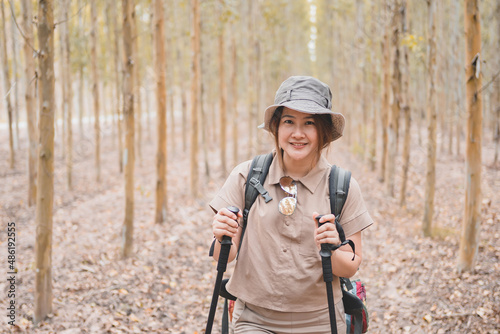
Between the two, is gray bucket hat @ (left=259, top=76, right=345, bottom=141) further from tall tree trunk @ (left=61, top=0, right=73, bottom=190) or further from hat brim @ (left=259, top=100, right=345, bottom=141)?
tall tree trunk @ (left=61, top=0, right=73, bottom=190)

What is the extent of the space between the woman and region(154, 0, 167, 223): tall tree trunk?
233 inches

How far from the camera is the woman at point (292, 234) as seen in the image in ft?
6.84

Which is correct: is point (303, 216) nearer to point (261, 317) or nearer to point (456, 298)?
point (261, 317)

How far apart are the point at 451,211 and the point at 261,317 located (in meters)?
7.87

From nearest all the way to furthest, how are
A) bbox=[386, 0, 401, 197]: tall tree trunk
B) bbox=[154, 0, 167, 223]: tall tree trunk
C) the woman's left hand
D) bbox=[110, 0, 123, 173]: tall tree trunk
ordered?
the woman's left hand, bbox=[154, 0, 167, 223]: tall tree trunk, bbox=[386, 0, 401, 197]: tall tree trunk, bbox=[110, 0, 123, 173]: tall tree trunk

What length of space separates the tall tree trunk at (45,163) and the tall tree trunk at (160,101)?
3.88 m

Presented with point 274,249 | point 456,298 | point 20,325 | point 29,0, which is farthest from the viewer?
point 29,0

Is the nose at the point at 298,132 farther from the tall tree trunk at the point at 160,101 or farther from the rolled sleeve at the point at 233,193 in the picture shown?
the tall tree trunk at the point at 160,101

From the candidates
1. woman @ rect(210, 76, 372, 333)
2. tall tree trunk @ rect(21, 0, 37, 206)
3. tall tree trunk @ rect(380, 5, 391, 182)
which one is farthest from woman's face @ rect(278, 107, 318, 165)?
tall tree trunk @ rect(380, 5, 391, 182)

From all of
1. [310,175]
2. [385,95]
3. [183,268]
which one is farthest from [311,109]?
[385,95]

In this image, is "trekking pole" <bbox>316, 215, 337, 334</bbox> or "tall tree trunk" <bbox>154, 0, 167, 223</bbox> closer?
"trekking pole" <bbox>316, 215, 337, 334</bbox>

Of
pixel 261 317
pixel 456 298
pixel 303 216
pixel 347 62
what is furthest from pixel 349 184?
pixel 347 62

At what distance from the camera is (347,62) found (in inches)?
808

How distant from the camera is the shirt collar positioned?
221 centimetres
